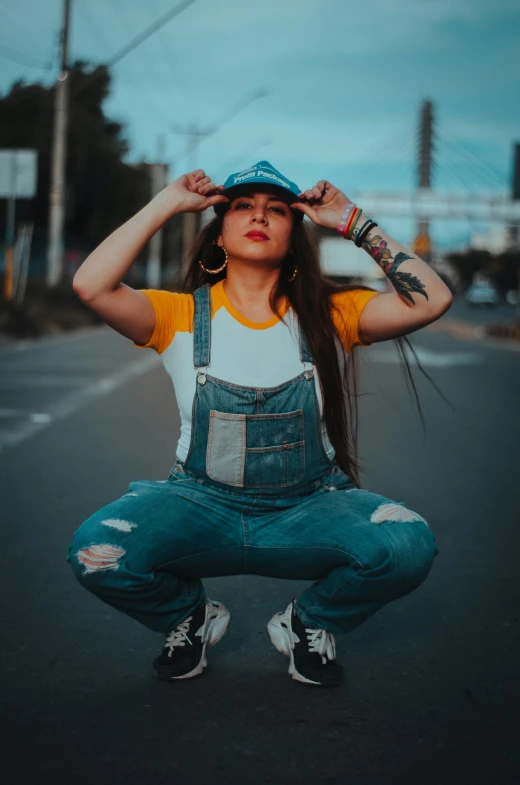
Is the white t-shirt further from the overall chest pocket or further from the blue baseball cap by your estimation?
the blue baseball cap

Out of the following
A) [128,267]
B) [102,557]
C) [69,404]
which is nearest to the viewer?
[102,557]

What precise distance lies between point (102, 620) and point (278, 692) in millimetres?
940

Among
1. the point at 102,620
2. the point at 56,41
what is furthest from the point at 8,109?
the point at 102,620

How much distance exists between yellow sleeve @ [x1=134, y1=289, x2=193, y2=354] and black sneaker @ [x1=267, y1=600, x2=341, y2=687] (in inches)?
37.7

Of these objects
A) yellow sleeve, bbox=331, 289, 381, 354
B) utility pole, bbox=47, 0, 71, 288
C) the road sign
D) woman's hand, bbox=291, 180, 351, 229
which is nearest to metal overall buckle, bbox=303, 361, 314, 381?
yellow sleeve, bbox=331, 289, 381, 354

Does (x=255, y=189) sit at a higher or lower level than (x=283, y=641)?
higher

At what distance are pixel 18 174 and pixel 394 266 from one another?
2141 cm

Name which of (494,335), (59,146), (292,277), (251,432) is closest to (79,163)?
(59,146)

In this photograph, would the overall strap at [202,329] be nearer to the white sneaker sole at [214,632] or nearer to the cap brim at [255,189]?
the cap brim at [255,189]

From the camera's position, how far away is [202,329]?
339cm

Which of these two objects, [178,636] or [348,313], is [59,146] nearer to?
[348,313]

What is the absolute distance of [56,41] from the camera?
87.3ft

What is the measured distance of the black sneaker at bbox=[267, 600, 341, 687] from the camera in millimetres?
3318

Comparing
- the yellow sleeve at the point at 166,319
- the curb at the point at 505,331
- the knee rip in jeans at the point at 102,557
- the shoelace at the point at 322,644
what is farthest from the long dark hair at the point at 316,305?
the curb at the point at 505,331
